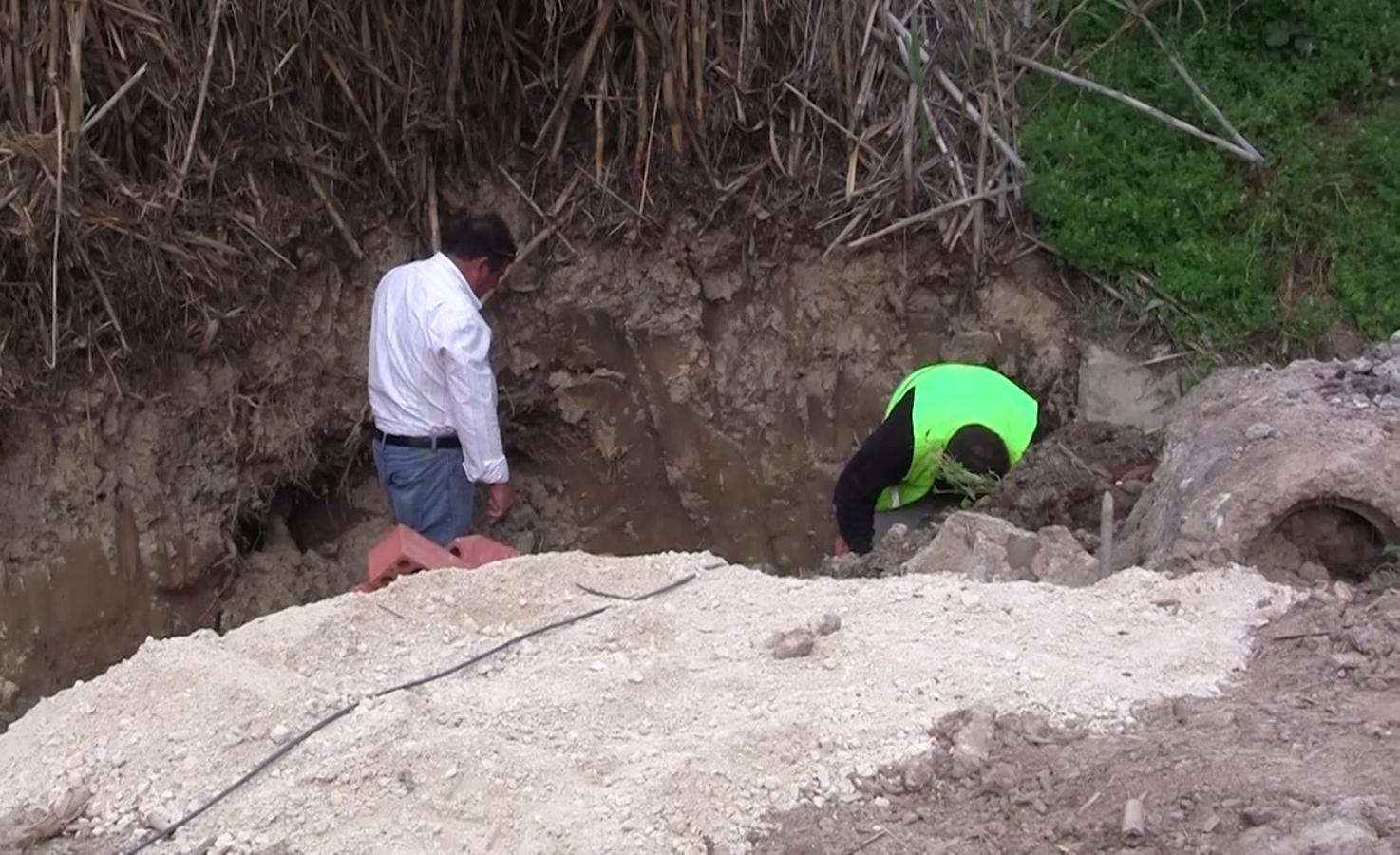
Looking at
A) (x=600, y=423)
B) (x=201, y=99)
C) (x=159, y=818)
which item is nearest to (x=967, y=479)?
(x=600, y=423)

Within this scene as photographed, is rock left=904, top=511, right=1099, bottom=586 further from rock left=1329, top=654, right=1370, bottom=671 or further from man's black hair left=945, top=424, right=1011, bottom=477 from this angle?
man's black hair left=945, top=424, right=1011, bottom=477

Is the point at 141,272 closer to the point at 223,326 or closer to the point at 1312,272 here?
the point at 223,326

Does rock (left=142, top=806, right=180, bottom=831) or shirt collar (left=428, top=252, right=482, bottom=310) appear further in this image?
shirt collar (left=428, top=252, right=482, bottom=310)

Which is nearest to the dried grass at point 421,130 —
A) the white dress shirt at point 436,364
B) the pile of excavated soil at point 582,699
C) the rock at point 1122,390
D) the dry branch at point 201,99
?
the dry branch at point 201,99

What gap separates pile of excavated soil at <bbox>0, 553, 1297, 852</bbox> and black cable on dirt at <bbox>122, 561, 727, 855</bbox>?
0.02 metres

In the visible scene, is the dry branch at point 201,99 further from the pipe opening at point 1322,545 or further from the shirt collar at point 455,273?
the pipe opening at point 1322,545

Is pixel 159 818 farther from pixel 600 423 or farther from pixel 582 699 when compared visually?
pixel 600 423

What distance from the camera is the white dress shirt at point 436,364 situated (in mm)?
5566

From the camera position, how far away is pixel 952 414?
5.09m

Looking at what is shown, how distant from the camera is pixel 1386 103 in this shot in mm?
6453

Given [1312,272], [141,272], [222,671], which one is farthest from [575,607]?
[1312,272]

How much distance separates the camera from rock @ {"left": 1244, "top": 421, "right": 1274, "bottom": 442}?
12.8ft

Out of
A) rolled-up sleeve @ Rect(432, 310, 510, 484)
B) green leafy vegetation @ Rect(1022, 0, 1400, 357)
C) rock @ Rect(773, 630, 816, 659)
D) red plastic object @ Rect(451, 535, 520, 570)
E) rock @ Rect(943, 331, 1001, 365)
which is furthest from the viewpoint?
rock @ Rect(943, 331, 1001, 365)

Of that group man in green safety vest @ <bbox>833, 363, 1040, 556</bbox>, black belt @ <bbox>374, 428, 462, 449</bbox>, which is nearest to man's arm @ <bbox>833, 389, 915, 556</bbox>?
man in green safety vest @ <bbox>833, 363, 1040, 556</bbox>
